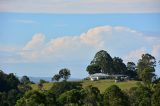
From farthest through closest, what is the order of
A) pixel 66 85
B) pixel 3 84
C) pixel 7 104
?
pixel 3 84, pixel 66 85, pixel 7 104

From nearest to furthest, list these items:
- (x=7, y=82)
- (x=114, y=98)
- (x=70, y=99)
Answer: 1. (x=114, y=98)
2. (x=70, y=99)
3. (x=7, y=82)

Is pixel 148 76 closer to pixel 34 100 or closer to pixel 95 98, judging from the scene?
pixel 95 98

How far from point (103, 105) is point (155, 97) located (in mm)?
10627

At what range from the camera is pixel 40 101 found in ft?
365

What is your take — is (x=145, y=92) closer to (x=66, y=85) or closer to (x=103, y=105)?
(x=103, y=105)

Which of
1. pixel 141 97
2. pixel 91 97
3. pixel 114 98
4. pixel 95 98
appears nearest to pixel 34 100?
pixel 114 98

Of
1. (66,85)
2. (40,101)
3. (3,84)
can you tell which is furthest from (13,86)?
(40,101)

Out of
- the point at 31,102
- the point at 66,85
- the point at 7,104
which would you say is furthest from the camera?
the point at 66,85

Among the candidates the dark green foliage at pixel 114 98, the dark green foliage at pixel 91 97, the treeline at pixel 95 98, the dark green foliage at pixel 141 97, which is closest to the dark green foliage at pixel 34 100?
the treeline at pixel 95 98

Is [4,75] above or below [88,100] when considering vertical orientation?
above

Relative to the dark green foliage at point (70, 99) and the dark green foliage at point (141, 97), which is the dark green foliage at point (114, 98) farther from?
the dark green foliage at point (70, 99)

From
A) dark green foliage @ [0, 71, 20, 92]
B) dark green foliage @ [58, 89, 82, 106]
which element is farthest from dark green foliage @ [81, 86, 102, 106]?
dark green foliage @ [0, 71, 20, 92]

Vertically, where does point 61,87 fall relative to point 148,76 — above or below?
below

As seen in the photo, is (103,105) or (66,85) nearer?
(103,105)
